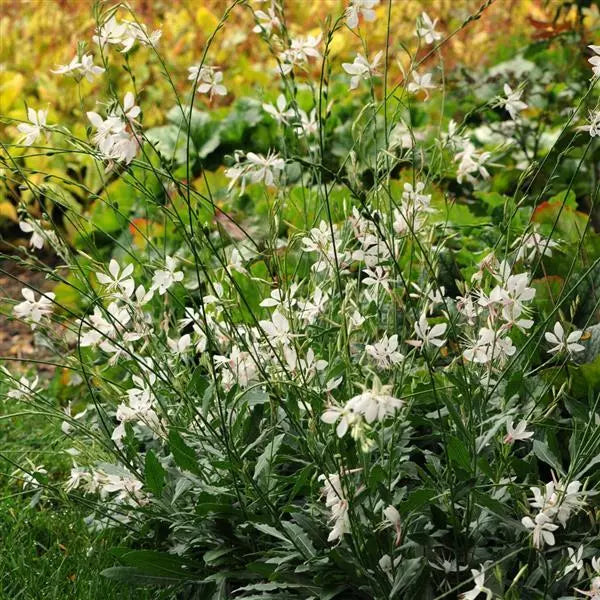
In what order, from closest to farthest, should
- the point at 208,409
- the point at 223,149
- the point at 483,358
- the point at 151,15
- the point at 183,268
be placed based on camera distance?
the point at 483,358 < the point at 208,409 < the point at 183,268 < the point at 223,149 < the point at 151,15

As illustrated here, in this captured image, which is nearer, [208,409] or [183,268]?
[208,409]

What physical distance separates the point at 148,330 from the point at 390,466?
55 cm

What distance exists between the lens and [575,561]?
1.68 meters

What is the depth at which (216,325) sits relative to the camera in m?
2.15

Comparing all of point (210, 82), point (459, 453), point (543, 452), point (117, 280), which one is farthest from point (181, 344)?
point (543, 452)

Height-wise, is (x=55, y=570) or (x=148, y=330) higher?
(x=148, y=330)

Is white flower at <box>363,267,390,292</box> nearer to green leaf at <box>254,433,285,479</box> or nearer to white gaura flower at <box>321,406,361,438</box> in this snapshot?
green leaf at <box>254,433,285,479</box>

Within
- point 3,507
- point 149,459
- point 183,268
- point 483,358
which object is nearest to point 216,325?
point 149,459

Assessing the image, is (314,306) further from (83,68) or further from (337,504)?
(83,68)

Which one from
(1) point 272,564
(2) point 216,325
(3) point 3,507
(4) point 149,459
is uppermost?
(2) point 216,325

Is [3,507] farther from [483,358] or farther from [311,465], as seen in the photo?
[483,358]

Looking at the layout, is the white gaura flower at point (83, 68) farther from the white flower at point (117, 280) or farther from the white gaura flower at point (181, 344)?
the white gaura flower at point (181, 344)

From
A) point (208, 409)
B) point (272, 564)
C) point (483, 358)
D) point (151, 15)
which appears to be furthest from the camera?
point (151, 15)

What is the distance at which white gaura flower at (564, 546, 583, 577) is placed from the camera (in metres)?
1.66
